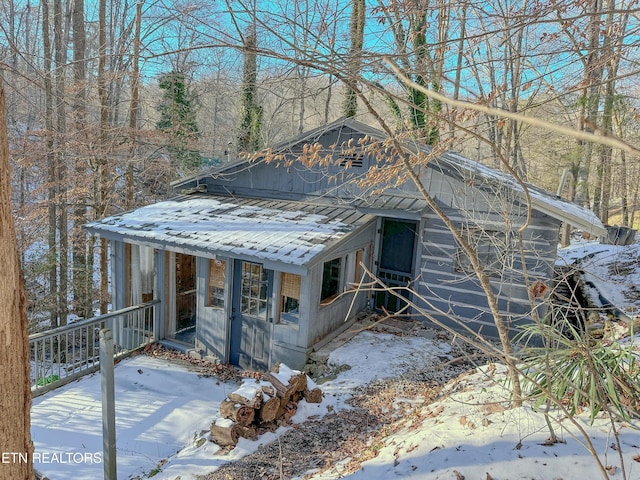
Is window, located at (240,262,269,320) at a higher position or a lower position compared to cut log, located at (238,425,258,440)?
higher

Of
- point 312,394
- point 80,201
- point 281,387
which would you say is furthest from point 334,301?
point 80,201

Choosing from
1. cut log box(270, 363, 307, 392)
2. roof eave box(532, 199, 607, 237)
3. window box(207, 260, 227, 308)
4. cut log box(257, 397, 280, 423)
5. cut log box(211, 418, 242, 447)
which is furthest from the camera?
window box(207, 260, 227, 308)

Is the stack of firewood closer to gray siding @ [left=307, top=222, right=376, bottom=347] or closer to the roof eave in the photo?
gray siding @ [left=307, top=222, right=376, bottom=347]

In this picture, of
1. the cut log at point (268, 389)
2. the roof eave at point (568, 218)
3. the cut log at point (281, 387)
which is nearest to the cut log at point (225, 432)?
the cut log at point (268, 389)

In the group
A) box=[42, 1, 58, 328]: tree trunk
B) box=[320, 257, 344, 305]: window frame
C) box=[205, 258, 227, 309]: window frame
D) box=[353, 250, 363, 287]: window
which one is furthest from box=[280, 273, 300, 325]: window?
box=[42, 1, 58, 328]: tree trunk

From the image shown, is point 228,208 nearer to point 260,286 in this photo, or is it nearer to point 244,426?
point 260,286

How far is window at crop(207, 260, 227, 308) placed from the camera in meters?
7.82

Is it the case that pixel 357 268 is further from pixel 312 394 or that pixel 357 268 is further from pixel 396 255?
pixel 312 394

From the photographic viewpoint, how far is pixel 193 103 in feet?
56.4

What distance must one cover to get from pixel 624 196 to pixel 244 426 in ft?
58.4

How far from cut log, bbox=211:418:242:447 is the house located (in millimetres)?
2138

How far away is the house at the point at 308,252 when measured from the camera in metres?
7.16

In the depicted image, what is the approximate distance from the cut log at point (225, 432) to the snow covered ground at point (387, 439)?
87 mm

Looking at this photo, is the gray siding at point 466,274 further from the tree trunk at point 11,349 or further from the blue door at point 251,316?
the tree trunk at point 11,349
